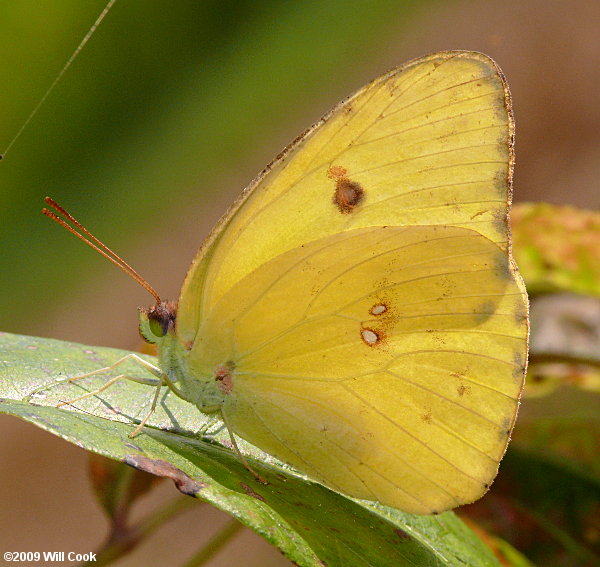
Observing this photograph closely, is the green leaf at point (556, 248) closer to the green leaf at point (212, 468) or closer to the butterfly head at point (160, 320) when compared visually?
the green leaf at point (212, 468)

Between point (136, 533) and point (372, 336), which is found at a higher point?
point (372, 336)

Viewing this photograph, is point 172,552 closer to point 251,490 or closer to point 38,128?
point 38,128

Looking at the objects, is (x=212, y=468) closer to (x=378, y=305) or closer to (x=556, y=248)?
(x=378, y=305)

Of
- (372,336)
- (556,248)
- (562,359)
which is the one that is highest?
(556,248)

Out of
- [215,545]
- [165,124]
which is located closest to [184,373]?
[215,545]

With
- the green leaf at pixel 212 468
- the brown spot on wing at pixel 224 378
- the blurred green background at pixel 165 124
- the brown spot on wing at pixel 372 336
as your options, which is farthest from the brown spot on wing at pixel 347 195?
the blurred green background at pixel 165 124
